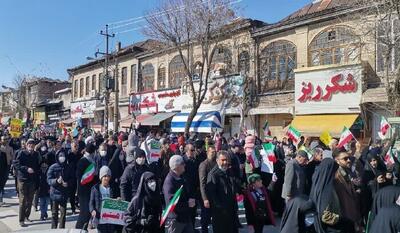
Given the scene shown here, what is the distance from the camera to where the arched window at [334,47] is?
1925cm

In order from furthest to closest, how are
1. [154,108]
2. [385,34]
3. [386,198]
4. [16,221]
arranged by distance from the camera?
[154,108]
[385,34]
[16,221]
[386,198]

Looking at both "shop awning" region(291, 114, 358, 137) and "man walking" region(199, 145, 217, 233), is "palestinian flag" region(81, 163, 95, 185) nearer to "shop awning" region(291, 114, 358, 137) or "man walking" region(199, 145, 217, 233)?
"man walking" region(199, 145, 217, 233)

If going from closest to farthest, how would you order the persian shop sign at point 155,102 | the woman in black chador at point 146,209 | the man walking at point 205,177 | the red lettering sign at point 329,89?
1. the woman in black chador at point 146,209
2. the man walking at point 205,177
3. the red lettering sign at point 329,89
4. the persian shop sign at point 155,102

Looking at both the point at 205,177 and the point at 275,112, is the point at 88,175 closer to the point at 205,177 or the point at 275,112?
the point at 205,177

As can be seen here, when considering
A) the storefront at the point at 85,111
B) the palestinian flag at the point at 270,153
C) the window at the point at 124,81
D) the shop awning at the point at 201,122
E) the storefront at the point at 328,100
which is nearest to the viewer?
the palestinian flag at the point at 270,153

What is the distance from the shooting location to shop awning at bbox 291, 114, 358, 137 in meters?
18.6

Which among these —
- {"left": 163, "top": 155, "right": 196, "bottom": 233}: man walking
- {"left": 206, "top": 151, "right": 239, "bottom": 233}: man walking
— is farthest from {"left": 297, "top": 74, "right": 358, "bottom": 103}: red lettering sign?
{"left": 163, "top": 155, "right": 196, "bottom": 233}: man walking

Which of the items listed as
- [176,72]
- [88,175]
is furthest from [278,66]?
[88,175]

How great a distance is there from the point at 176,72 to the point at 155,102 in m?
3.04

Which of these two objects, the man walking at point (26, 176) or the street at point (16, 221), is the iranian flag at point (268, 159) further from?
the man walking at point (26, 176)

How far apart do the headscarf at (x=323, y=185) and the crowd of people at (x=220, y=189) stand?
12mm

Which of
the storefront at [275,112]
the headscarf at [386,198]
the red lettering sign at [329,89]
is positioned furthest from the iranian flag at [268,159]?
the storefront at [275,112]

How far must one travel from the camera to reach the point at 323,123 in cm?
1952

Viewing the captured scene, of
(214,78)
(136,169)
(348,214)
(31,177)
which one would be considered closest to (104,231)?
(136,169)
